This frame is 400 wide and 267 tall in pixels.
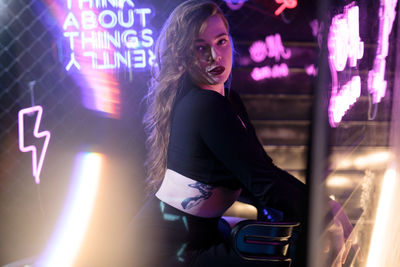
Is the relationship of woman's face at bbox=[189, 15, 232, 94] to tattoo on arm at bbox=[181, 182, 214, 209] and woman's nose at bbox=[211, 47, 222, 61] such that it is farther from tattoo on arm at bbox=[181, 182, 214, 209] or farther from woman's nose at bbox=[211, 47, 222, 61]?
tattoo on arm at bbox=[181, 182, 214, 209]

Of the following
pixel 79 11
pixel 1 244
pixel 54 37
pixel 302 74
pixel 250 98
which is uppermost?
pixel 79 11

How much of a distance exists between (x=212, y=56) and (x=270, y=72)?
0.30m

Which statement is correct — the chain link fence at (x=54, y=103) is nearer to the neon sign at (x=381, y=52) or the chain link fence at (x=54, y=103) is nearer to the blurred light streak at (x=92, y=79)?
the blurred light streak at (x=92, y=79)

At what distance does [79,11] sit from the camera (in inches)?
64.1

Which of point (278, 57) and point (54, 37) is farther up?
point (54, 37)

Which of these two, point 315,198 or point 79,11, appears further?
point 79,11

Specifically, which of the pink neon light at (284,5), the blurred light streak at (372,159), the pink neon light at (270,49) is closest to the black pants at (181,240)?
the blurred light streak at (372,159)

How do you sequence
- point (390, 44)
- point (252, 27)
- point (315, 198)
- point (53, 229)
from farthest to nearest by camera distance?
point (53, 229)
point (252, 27)
point (390, 44)
point (315, 198)

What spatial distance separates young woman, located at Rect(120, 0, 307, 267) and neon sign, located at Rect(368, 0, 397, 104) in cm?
52

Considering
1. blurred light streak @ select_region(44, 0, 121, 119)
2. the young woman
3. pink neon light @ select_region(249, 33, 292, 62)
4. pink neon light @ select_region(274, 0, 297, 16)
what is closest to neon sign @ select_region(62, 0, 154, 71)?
blurred light streak @ select_region(44, 0, 121, 119)

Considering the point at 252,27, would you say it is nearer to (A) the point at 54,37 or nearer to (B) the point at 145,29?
(B) the point at 145,29

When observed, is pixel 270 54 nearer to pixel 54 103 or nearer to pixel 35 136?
pixel 54 103

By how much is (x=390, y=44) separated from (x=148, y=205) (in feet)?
4.11

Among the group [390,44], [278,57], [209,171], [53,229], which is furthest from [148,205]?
[390,44]
